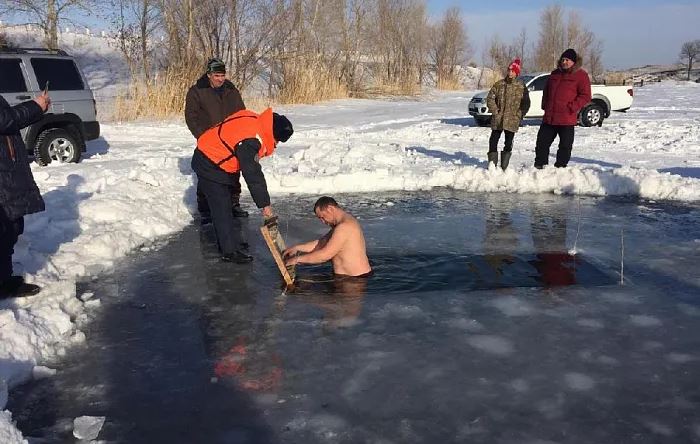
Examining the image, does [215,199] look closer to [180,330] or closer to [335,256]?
[335,256]

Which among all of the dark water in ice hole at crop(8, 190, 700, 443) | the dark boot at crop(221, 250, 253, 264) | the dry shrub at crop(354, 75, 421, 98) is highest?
the dry shrub at crop(354, 75, 421, 98)

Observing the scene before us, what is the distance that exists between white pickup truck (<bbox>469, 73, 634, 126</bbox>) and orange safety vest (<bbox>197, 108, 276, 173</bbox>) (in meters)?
14.3

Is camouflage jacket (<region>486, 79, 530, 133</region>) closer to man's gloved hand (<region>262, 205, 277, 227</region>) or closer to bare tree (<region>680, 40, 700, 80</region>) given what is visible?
man's gloved hand (<region>262, 205, 277, 227</region>)

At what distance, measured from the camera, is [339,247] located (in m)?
5.23

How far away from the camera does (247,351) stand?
3969 millimetres

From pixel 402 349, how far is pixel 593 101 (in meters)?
17.1

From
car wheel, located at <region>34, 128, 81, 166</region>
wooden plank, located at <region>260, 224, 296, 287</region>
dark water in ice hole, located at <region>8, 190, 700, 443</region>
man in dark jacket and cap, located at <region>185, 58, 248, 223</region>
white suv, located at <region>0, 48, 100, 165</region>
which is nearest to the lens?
dark water in ice hole, located at <region>8, 190, 700, 443</region>

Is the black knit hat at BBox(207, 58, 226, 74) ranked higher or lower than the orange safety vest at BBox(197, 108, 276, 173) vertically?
higher

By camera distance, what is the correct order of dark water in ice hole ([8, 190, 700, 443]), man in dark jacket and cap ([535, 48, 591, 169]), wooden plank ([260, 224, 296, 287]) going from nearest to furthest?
dark water in ice hole ([8, 190, 700, 443]) → wooden plank ([260, 224, 296, 287]) → man in dark jacket and cap ([535, 48, 591, 169])

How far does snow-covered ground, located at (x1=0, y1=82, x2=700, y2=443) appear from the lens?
14.4ft

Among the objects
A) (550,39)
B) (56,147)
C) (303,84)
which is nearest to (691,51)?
(550,39)

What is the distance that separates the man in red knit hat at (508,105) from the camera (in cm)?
969

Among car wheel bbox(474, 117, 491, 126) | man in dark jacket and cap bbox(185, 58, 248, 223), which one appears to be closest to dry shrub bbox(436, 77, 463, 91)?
car wheel bbox(474, 117, 491, 126)

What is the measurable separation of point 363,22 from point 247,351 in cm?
3636
